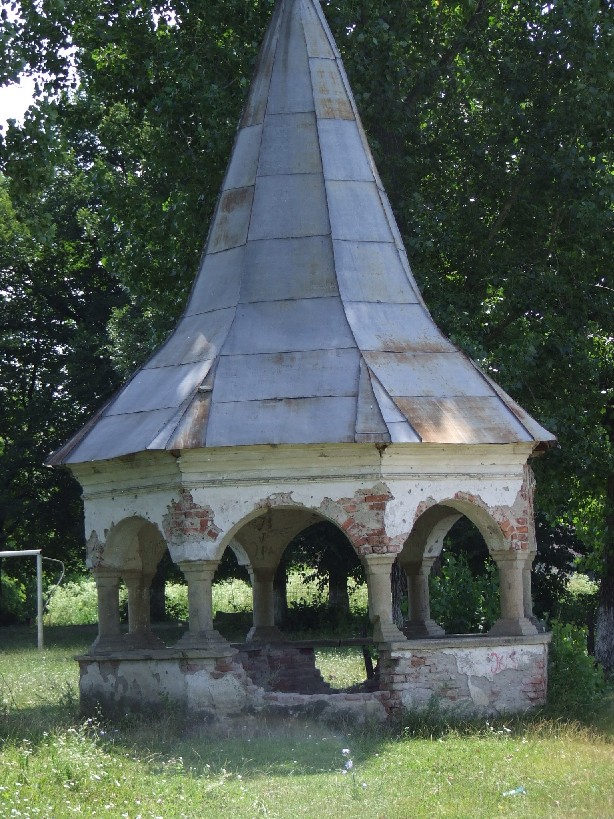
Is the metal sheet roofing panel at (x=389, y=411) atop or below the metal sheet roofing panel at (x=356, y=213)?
below

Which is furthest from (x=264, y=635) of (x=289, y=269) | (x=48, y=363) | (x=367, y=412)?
(x=48, y=363)

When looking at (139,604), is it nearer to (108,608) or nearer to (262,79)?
(108,608)

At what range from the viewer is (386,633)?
42.4 ft

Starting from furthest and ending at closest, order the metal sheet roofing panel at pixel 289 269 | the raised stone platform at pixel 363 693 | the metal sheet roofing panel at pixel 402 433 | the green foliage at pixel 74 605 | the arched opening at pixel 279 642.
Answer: the green foliage at pixel 74 605
the arched opening at pixel 279 642
the metal sheet roofing panel at pixel 289 269
the raised stone platform at pixel 363 693
the metal sheet roofing panel at pixel 402 433

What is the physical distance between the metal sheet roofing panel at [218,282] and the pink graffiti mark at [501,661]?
14.0 ft

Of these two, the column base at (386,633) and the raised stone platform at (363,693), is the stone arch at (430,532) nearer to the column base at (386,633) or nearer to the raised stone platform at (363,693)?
the raised stone platform at (363,693)

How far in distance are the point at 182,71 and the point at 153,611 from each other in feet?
52.8

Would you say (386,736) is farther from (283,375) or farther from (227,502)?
(283,375)

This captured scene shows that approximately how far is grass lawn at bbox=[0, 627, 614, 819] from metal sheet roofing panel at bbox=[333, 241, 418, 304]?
4.25m

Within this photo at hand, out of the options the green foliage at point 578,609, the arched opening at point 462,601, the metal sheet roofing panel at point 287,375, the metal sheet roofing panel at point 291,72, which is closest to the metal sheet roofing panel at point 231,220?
the metal sheet roofing panel at point 291,72

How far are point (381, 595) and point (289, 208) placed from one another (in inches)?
163

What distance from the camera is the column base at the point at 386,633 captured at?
12898mm

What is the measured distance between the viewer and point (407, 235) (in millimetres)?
18953

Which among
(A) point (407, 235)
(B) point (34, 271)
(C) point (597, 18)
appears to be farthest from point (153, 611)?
(C) point (597, 18)
